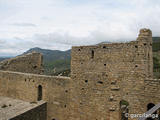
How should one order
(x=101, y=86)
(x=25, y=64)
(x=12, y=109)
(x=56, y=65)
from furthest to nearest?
1. (x=56, y=65)
2. (x=25, y=64)
3. (x=12, y=109)
4. (x=101, y=86)

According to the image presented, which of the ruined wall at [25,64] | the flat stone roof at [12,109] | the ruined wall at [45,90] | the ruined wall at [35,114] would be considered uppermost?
the ruined wall at [25,64]

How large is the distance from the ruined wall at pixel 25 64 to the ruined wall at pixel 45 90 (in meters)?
1.92

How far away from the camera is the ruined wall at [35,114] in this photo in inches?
353

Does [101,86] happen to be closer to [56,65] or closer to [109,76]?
[109,76]

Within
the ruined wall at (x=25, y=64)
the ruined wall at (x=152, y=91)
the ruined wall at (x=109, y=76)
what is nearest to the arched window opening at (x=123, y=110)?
the ruined wall at (x=109, y=76)

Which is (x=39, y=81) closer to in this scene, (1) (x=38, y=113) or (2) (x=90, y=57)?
(1) (x=38, y=113)

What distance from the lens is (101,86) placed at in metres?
9.20

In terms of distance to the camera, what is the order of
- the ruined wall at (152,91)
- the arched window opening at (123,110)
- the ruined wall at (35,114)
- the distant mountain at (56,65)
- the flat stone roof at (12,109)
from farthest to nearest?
1. the distant mountain at (56,65)
2. the arched window opening at (123,110)
3. the ruined wall at (35,114)
4. the flat stone roof at (12,109)
5. the ruined wall at (152,91)

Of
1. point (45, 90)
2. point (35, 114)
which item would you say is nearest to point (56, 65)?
point (45, 90)

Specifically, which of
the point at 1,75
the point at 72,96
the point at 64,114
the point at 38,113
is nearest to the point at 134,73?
the point at 72,96

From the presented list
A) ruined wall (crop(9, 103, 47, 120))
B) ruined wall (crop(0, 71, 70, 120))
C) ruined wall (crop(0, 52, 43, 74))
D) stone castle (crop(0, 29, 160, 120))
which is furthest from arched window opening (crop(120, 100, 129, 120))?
ruined wall (crop(0, 52, 43, 74))

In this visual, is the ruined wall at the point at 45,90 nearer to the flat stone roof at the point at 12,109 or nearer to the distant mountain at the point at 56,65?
the flat stone roof at the point at 12,109

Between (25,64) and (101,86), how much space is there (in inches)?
384

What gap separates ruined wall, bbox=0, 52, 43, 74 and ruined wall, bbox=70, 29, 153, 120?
25.3ft
